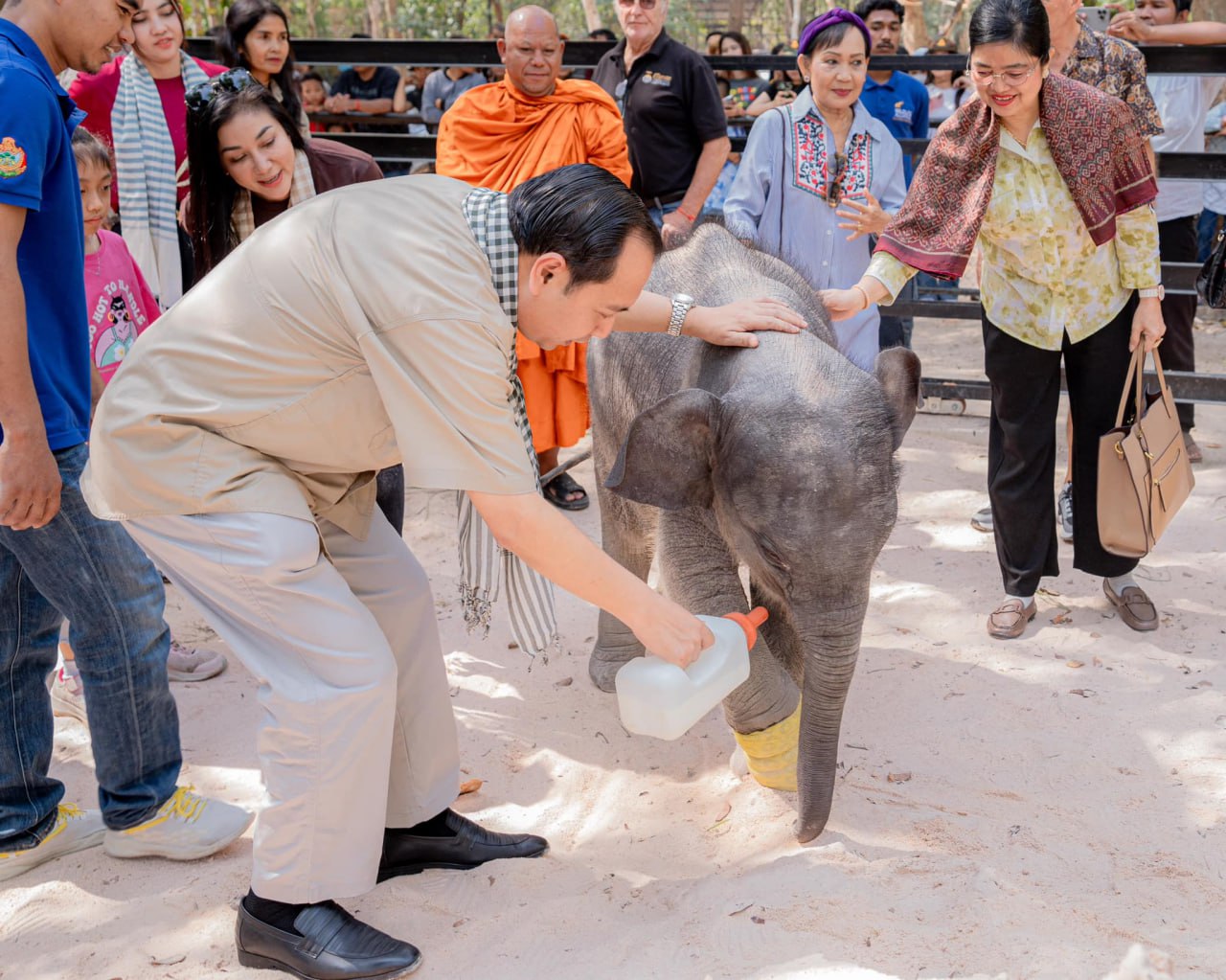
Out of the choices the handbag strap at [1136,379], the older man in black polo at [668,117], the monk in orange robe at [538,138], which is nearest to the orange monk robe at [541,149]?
the monk in orange robe at [538,138]

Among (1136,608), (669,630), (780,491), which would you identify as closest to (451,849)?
(669,630)

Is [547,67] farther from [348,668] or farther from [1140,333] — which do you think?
[348,668]

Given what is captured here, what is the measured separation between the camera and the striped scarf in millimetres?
4637

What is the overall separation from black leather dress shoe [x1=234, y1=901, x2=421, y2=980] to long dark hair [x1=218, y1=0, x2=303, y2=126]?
11.8 ft

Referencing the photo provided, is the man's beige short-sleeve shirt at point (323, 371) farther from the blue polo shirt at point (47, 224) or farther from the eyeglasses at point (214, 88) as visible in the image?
the eyeglasses at point (214, 88)

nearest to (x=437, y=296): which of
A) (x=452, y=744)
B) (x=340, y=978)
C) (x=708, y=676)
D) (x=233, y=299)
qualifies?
(x=233, y=299)

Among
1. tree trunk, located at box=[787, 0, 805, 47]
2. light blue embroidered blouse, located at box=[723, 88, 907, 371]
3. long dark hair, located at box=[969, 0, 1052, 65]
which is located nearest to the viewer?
long dark hair, located at box=[969, 0, 1052, 65]

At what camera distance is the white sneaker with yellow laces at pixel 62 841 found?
317 cm

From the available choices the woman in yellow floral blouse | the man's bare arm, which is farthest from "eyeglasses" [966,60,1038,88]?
the man's bare arm

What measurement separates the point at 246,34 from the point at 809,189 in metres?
2.55

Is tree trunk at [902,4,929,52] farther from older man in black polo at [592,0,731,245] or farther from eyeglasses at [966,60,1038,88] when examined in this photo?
eyeglasses at [966,60,1038,88]

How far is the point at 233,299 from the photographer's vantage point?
7.88ft

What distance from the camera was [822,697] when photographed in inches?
118

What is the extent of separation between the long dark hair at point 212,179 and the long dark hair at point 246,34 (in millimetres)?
1267
